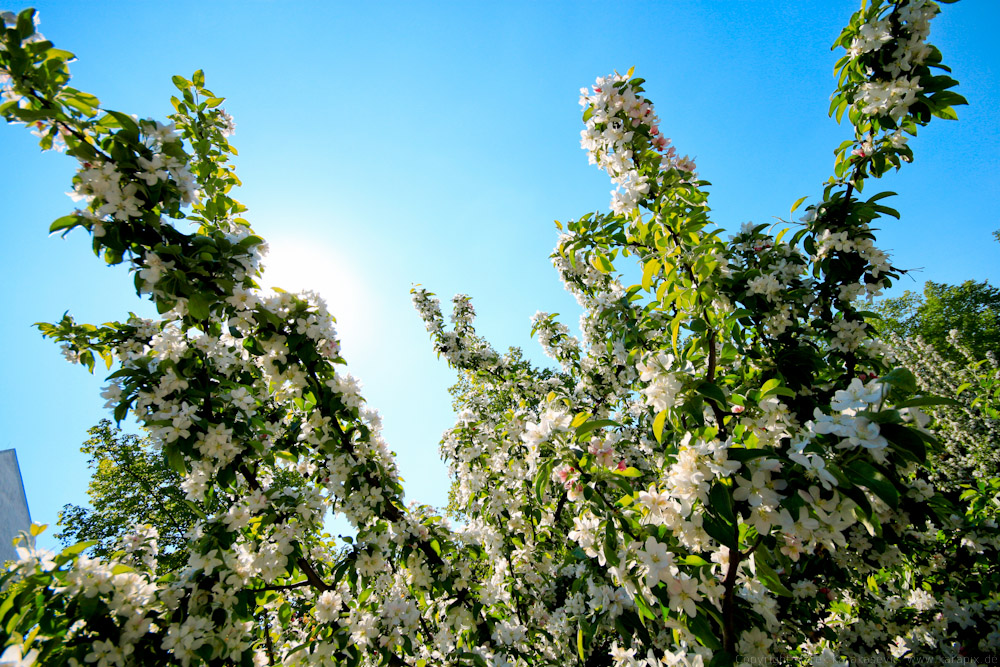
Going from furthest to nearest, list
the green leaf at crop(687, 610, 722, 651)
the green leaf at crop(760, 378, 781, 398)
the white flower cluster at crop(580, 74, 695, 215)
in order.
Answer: the white flower cluster at crop(580, 74, 695, 215) → the green leaf at crop(760, 378, 781, 398) → the green leaf at crop(687, 610, 722, 651)

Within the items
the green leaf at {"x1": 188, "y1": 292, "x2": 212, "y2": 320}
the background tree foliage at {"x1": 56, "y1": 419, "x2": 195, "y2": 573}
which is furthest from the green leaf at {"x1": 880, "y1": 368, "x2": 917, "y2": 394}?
the background tree foliage at {"x1": 56, "y1": 419, "x2": 195, "y2": 573}

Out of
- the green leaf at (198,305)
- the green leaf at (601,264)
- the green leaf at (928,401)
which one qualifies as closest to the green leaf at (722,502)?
the green leaf at (928,401)

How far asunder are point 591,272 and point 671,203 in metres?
1.74

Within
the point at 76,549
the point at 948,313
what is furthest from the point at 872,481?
the point at 948,313

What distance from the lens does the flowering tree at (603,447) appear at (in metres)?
1.60

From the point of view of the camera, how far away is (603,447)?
1.97 meters

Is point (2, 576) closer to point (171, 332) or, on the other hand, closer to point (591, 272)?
point (171, 332)

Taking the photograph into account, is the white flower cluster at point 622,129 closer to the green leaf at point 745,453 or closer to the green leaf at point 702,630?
the green leaf at point 745,453

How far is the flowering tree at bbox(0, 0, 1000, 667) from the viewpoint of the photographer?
5.24 ft

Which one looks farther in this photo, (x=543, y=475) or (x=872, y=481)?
(x=543, y=475)

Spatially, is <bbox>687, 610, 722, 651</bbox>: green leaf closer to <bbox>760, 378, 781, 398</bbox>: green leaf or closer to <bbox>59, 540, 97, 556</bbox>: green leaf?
<bbox>760, 378, 781, 398</bbox>: green leaf

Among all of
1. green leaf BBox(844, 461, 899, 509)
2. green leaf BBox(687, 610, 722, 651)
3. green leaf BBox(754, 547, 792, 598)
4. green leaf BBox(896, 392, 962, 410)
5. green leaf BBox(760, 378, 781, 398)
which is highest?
green leaf BBox(760, 378, 781, 398)

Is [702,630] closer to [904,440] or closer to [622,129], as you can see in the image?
[904,440]

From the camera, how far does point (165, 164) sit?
6.69 ft
